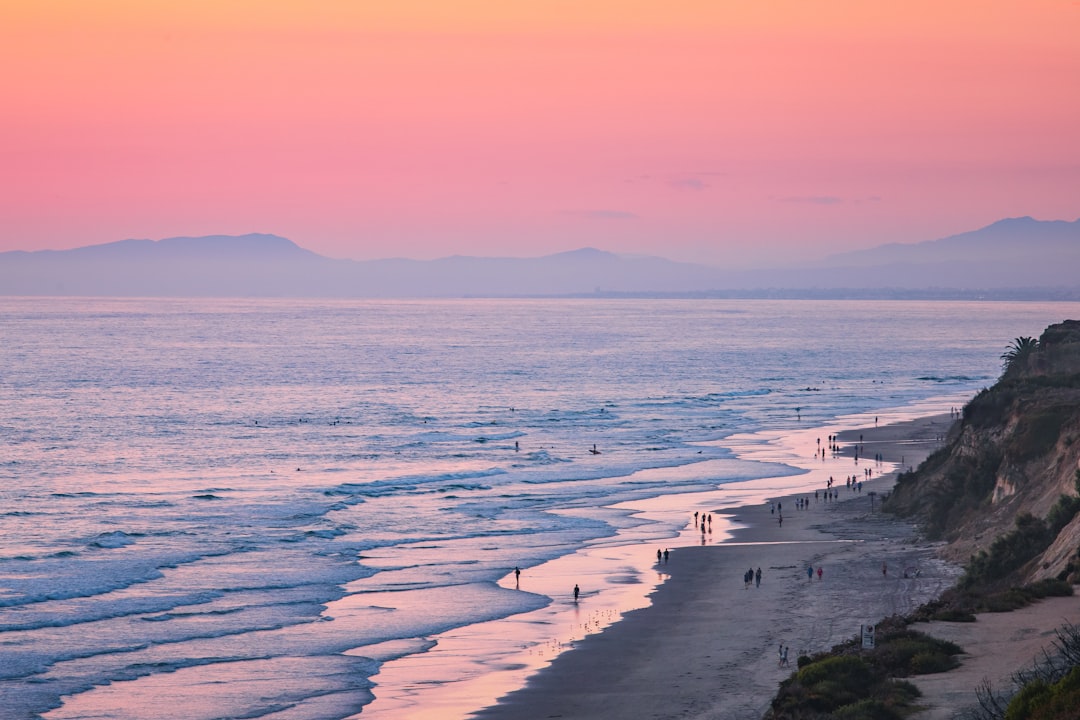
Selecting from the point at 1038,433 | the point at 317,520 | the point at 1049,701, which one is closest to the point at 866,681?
the point at 1049,701

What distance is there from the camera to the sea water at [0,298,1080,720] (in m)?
33.2

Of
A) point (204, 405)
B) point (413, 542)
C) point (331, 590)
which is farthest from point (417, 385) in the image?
point (331, 590)

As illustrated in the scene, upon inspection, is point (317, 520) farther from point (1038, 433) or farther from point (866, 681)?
point (866, 681)

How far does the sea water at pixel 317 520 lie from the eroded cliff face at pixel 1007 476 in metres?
12.1

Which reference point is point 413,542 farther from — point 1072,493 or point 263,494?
point 1072,493

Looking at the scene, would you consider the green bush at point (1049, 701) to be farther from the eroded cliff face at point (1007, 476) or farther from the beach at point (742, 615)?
the eroded cliff face at point (1007, 476)

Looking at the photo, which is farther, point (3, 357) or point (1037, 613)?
point (3, 357)

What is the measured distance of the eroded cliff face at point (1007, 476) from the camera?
37.8 metres

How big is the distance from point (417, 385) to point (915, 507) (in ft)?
291

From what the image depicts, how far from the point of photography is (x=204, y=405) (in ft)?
368

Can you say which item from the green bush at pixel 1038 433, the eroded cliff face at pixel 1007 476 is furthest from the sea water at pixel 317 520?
the green bush at pixel 1038 433

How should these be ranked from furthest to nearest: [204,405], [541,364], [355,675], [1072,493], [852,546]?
[541,364] < [204,405] < [852,546] < [1072,493] < [355,675]

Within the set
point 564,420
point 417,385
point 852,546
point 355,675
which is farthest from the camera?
point 417,385

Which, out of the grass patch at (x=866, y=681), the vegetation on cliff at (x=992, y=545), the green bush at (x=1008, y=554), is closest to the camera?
the vegetation on cliff at (x=992, y=545)
